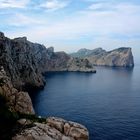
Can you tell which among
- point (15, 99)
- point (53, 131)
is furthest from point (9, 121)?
point (15, 99)

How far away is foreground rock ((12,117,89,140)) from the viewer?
236 ft

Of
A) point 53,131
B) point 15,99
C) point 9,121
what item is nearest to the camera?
point 53,131

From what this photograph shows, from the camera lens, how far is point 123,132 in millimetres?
123438

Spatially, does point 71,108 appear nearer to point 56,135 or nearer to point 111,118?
point 111,118

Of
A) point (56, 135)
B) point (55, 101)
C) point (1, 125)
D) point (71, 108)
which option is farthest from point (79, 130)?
point (55, 101)

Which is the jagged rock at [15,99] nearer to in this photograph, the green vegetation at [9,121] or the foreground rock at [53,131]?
the green vegetation at [9,121]

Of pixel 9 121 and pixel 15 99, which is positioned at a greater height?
pixel 15 99

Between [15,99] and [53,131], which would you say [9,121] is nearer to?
[53,131]

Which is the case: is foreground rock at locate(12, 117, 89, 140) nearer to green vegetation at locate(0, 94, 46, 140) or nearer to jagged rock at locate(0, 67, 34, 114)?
green vegetation at locate(0, 94, 46, 140)

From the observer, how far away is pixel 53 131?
75.2 m

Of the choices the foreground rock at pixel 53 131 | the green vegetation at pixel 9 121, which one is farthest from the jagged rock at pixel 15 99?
the foreground rock at pixel 53 131

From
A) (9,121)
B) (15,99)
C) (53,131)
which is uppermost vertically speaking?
(15,99)

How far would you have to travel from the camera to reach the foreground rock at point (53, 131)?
72000 millimetres

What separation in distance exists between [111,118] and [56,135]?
248ft
